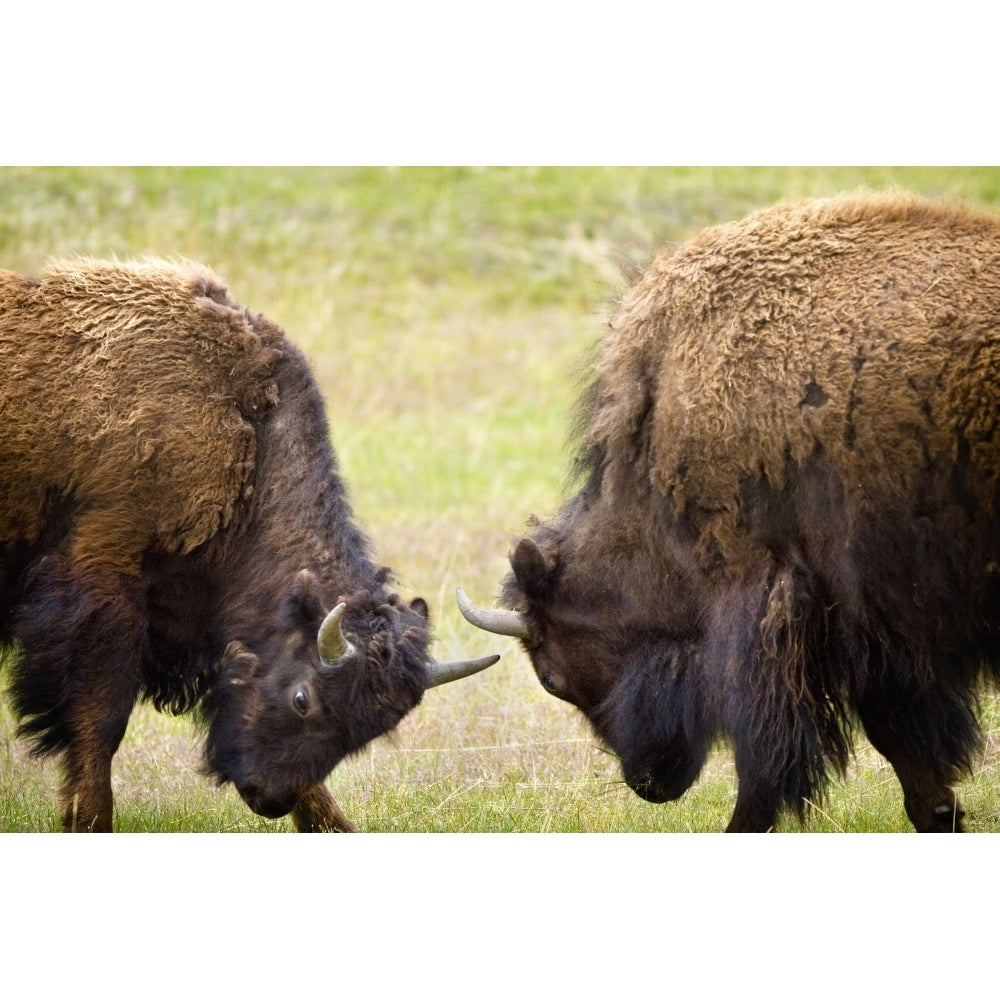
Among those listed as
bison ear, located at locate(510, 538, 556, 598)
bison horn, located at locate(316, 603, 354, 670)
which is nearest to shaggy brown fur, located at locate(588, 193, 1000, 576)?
bison ear, located at locate(510, 538, 556, 598)

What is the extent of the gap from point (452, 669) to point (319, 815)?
1.06 metres

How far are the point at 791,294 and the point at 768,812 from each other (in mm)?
2016

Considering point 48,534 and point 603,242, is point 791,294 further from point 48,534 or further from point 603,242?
point 603,242

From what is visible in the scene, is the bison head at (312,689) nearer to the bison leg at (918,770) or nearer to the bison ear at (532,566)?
the bison ear at (532,566)

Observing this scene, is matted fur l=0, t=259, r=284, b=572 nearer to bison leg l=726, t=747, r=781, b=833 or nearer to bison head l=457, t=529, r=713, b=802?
bison head l=457, t=529, r=713, b=802

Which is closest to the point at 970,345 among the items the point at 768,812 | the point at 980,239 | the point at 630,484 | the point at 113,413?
the point at 980,239

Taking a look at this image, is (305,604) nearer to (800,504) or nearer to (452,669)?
(452,669)

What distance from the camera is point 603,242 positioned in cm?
1741

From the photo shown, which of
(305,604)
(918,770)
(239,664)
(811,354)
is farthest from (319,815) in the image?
(811,354)

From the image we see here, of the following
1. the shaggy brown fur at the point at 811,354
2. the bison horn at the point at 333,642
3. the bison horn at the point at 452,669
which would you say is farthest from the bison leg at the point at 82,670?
the shaggy brown fur at the point at 811,354

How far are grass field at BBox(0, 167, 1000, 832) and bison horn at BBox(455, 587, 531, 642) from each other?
2.58ft

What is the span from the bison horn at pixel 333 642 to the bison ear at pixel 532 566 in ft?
2.79

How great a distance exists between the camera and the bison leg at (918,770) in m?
5.87

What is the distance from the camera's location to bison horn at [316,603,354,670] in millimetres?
5676
